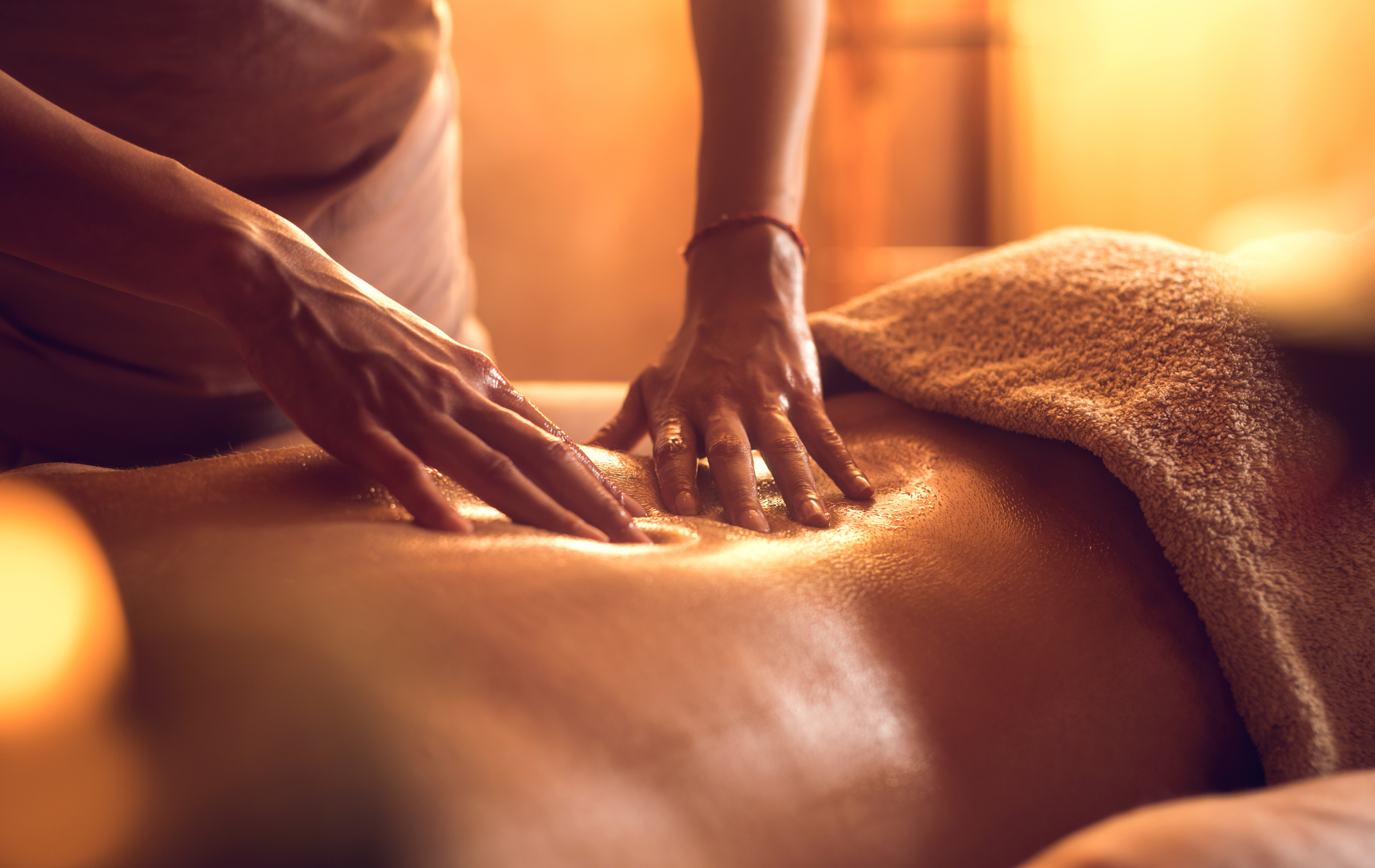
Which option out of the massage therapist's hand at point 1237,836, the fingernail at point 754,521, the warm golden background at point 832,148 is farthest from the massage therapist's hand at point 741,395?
the warm golden background at point 832,148

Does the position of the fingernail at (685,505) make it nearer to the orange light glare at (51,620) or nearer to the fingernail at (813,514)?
the fingernail at (813,514)

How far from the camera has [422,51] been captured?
3.24ft

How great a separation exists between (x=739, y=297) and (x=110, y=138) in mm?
510

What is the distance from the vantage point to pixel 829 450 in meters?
0.72

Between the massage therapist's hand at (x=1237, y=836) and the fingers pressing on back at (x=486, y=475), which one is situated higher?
the fingers pressing on back at (x=486, y=475)

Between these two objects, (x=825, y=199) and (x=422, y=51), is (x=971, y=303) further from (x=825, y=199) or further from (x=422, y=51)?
(x=825, y=199)

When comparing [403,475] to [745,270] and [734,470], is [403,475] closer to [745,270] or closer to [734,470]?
[734,470]

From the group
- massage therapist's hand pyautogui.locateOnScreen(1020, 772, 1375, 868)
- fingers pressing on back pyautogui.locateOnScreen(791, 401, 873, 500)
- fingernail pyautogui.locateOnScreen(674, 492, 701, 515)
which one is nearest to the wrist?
fingers pressing on back pyautogui.locateOnScreen(791, 401, 873, 500)

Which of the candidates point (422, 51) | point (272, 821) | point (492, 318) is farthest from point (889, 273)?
point (272, 821)

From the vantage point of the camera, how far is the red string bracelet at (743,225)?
94 centimetres

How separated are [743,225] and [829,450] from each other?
0.32 metres

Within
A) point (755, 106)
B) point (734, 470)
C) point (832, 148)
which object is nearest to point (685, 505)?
point (734, 470)

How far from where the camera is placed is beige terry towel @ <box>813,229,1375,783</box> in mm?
531

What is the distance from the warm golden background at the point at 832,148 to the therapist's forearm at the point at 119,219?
7.45ft
